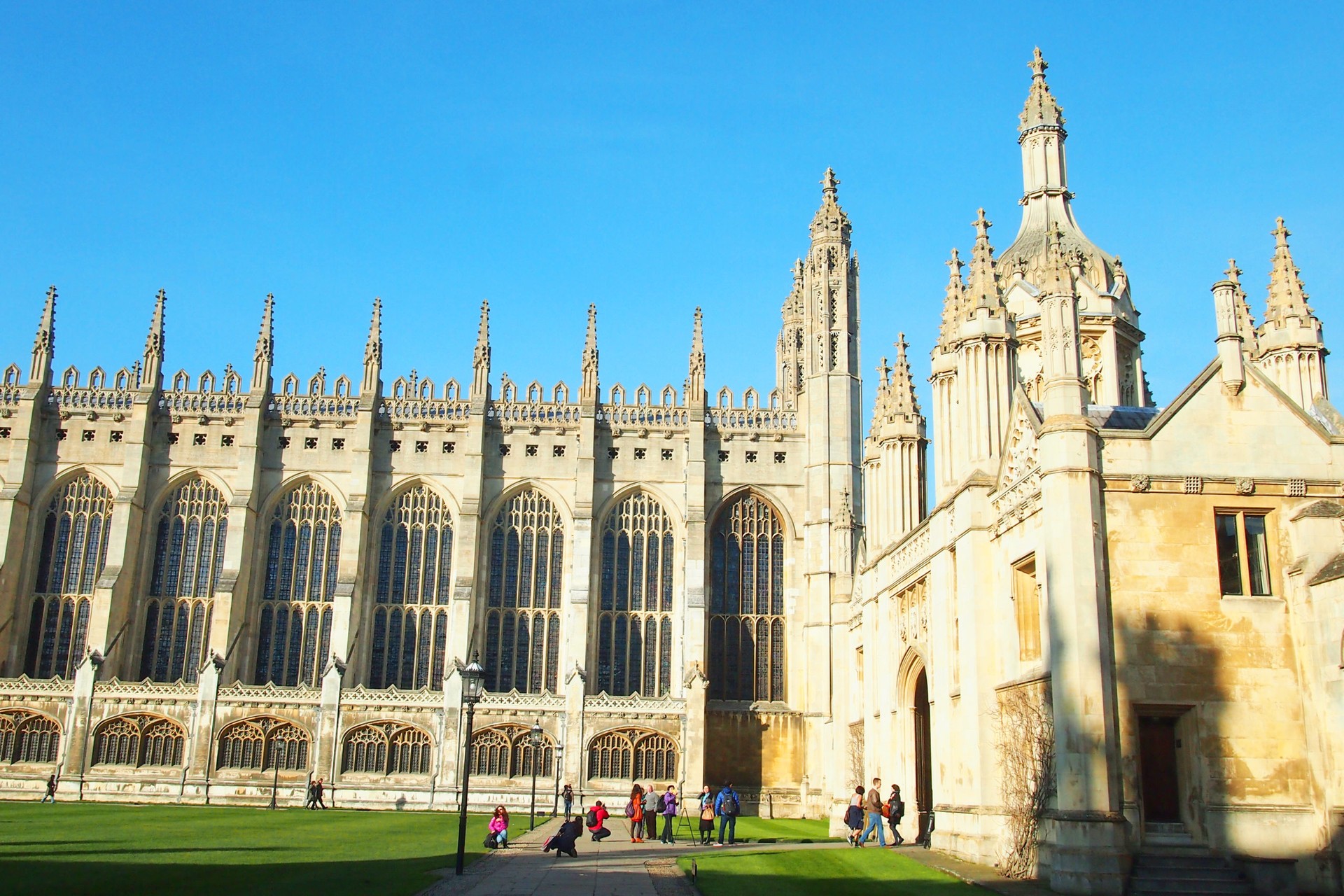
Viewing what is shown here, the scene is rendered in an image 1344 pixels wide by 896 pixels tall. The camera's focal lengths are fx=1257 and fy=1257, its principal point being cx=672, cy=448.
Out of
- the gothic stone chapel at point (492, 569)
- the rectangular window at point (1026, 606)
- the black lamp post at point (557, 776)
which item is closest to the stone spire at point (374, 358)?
the gothic stone chapel at point (492, 569)

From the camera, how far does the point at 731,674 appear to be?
44.0 meters

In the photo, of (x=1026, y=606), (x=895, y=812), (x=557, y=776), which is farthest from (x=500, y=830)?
(x=557, y=776)

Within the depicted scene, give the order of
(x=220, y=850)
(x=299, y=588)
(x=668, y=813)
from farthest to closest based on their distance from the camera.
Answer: (x=299, y=588), (x=668, y=813), (x=220, y=850)

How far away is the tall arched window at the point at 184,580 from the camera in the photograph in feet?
144

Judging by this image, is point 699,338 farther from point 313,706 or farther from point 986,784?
point 986,784

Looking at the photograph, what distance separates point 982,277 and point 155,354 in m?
33.1

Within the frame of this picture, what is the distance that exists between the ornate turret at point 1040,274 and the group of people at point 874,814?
30.5ft

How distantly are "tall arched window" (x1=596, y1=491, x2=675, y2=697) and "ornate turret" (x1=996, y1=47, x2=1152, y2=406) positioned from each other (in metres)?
18.2

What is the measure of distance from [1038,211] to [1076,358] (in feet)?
46.0

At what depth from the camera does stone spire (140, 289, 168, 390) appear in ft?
148

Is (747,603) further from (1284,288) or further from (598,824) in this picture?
(1284,288)

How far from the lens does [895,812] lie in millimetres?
24297

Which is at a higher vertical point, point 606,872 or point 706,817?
point 706,817

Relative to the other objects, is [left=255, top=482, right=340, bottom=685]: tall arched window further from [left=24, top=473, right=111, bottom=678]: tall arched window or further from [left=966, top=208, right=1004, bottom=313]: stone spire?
[left=966, top=208, right=1004, bottom=313]: stone spire
